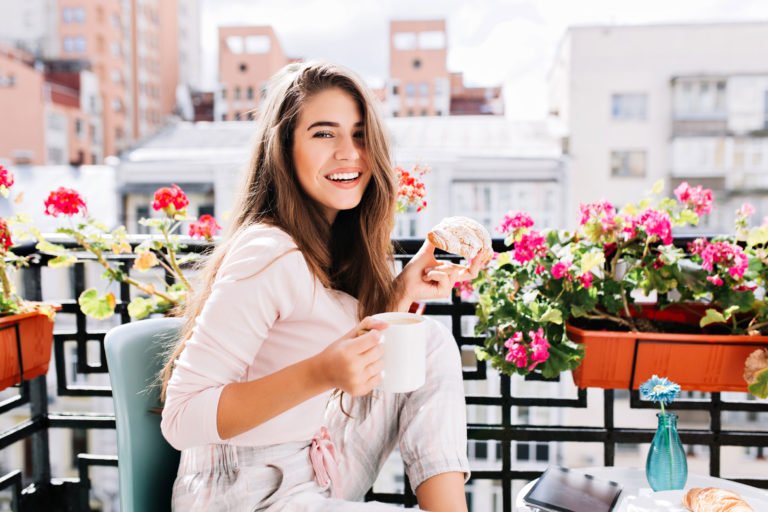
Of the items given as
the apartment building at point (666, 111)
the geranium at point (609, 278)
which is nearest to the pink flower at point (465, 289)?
the geranium at point (609, 278)

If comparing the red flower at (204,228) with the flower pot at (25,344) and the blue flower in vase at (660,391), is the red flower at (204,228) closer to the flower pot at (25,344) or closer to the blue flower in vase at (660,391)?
the flower pot at (25,344)

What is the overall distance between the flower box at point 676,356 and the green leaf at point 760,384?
0.04 meters

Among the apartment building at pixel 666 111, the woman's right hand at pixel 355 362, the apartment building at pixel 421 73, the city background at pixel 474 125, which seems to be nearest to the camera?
the woman's right hand at pixel 355 362

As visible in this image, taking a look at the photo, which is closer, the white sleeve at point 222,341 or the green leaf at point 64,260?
the white sleeve at point 222,341

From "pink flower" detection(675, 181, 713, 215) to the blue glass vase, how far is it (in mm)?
430

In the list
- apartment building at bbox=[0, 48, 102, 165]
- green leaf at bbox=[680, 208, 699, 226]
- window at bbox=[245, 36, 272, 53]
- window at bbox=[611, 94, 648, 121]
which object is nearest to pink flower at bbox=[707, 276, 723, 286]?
green leaf at bbox=[680, 208, 699, 226]

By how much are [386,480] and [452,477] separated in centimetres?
1997

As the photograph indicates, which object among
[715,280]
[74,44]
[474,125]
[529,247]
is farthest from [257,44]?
[715,280]

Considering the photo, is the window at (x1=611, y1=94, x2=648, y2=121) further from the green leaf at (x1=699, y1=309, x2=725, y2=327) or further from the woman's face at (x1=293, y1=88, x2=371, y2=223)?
the woman's face at (x1=293, y1=88, x2=371, y2=223)

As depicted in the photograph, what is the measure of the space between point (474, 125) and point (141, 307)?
77.7 feet

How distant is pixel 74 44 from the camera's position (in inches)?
1234

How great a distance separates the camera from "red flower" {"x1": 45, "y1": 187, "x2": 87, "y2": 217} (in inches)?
50.1

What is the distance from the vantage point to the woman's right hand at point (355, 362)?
0.68 m

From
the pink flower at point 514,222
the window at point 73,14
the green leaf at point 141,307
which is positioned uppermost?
the window at point 73,14
